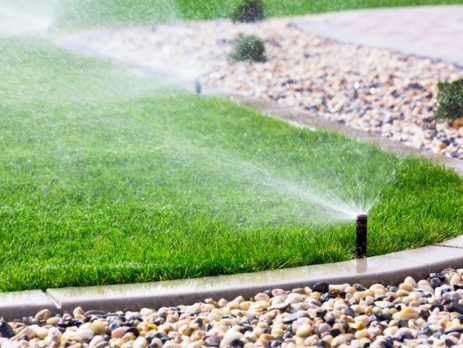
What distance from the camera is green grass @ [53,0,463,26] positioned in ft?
43.2

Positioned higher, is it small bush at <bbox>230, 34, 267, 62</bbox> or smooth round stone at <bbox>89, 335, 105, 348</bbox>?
small bush at <bbox>230, 34, 267, 62</bbox>

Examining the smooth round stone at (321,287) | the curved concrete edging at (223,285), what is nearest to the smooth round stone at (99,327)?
the curved concrete edging at (223,285)

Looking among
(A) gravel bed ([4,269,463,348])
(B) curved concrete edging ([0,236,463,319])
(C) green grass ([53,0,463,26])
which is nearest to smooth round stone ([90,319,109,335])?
(A) gravel bed ([4,269,463,348])

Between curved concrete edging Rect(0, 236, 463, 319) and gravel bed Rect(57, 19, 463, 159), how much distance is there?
92.5 inches

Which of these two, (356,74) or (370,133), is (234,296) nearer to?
(370,133)

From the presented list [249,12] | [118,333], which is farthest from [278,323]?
[249,12]

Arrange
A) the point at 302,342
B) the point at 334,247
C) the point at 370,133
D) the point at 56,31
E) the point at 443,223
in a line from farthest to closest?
the point at 56,31
the point at 370,133
the point at 443,223
the point at 334,247
the point at 302,342

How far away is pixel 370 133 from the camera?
6.92 metres

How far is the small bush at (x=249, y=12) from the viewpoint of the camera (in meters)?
12.4

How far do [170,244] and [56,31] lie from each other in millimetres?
7871

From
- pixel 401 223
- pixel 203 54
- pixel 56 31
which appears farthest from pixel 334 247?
pixel 56 31

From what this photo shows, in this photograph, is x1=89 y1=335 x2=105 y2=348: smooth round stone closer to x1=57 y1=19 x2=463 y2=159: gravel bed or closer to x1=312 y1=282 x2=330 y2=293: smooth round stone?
x1=312 y1=282 x2=330 y2=293: smooth round stone

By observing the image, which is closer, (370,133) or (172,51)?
(370,133)

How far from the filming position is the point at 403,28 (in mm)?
11977
